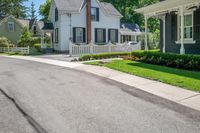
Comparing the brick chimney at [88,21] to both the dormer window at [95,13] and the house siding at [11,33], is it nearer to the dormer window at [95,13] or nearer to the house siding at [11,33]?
the dormer window at [95,13]

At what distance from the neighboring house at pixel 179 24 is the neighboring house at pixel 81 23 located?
13488mm

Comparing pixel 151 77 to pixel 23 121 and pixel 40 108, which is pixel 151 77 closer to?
pixel 40 108

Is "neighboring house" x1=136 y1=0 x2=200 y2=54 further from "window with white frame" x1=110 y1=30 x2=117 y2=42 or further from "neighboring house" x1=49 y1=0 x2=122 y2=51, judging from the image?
"window with white frame" x1=110 y1=30 x2=117 y2=42

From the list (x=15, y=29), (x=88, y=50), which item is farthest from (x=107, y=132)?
(x=15, y=29)

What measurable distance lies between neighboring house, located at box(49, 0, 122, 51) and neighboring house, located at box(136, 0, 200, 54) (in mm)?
13488

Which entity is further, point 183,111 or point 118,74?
point 118,74

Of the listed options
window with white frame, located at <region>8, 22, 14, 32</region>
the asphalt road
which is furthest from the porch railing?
the asphalt road

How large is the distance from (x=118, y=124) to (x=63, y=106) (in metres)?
2.16

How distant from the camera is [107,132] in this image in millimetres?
6113

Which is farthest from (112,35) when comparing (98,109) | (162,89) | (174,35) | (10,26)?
(98,109)

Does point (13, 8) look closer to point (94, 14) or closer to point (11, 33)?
point (11, 33)

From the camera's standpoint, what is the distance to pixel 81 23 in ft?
119

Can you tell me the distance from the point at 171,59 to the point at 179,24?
14.9ft

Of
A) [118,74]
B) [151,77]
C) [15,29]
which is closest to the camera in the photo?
[151,77]
